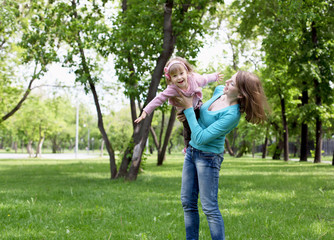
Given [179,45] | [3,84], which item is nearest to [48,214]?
[179,45]

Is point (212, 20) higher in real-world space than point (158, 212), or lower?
higher

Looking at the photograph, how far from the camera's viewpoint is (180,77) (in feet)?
11.7

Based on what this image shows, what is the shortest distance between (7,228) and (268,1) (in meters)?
15.1

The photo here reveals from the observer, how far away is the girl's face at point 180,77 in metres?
3.58

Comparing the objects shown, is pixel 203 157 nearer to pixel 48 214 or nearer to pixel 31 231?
pixel 31 231

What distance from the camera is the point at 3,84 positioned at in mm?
22688

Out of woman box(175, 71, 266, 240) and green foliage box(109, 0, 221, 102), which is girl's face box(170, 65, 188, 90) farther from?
green foliage box(109, 0, 221, 102)

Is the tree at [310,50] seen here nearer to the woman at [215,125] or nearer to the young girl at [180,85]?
→ the young girl at [180,85]

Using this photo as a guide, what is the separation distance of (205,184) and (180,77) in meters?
1.07

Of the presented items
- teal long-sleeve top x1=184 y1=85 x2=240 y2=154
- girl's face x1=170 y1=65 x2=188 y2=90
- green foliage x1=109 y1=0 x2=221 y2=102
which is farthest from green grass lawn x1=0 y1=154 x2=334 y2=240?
green foliage x1=109 y1=0 x2=221 y2=102

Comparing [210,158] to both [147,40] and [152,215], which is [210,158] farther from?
[147,40]

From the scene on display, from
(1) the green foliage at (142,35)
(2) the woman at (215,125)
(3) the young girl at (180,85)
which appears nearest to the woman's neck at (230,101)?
(2) the woman at (215,125)

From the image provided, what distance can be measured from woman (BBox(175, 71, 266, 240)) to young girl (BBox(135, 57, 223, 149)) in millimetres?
127

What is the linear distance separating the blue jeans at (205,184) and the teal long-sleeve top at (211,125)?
89 millimetres
